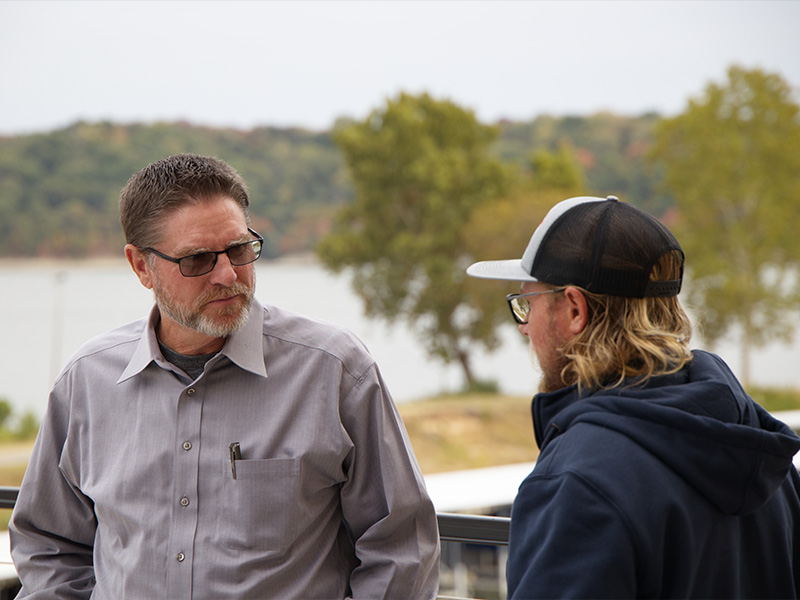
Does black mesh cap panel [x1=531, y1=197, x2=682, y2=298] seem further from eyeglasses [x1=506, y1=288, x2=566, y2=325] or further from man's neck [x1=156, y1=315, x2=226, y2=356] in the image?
man's neck [x1=156, y1=315, x2=226, y2=356]

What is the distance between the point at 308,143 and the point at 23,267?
35.0 ft

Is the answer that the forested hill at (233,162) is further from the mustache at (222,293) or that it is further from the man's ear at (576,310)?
the man's ear at (576,310)

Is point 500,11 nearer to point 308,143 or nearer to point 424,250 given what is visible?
point 308,143

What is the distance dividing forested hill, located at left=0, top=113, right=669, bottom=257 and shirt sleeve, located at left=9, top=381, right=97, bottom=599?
77.2ft

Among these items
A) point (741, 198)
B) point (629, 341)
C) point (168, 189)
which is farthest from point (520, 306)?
point (741, 198)

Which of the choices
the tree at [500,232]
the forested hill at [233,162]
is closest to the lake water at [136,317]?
the forested hill at [233,162]

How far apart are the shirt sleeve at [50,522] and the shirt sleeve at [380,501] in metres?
0.54

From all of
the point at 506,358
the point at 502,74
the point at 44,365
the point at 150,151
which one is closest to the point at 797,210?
the point at 506,358

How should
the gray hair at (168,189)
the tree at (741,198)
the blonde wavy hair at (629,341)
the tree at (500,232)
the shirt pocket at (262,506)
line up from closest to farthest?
the blonde wavy hair at (629,341) < the shirt pocket at (262,506) < the gray hair at (168,189) < the tree at (741,198) < the tree at (500,232)

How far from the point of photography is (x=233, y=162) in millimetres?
27672

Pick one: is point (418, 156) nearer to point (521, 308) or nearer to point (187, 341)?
point (187, 341)

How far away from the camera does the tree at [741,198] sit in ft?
65.1

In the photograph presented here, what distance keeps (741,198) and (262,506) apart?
67.8 ft

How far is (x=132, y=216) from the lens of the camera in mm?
1639
